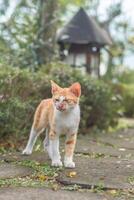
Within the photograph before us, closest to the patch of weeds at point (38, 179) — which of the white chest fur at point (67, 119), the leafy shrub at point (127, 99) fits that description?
the white chest fur at point (67, 119)

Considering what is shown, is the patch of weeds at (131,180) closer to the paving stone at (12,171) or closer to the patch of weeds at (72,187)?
the patch of weeds at (72,187)

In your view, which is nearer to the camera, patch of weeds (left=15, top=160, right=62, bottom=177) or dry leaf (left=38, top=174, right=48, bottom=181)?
dry leaf (left=38, top=174, right=48, bottom=181)

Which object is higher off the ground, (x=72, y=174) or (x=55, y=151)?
(x=55, y=151)

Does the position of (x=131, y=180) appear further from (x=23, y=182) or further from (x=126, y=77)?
(x=126, y=77)

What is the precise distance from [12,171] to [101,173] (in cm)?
93

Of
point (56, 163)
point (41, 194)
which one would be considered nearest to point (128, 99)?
point (56, 163)

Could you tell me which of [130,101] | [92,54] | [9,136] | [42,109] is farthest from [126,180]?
[130,101]

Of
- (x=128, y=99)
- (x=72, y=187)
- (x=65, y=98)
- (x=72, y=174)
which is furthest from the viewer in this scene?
(x=128, y=99)

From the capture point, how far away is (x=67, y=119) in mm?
5559

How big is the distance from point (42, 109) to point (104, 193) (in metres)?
2.03

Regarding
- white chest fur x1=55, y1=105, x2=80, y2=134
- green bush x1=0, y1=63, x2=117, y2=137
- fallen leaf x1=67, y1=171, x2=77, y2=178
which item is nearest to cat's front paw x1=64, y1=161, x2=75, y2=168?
fallen leaf x1=67, y1=171, x2=77, y2=178

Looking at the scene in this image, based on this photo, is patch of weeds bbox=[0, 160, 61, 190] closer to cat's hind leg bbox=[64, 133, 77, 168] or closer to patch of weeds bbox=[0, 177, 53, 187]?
patch of weeds bbox=[0, 177, 53, 187]

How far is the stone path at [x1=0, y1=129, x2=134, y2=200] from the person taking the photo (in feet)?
14.4

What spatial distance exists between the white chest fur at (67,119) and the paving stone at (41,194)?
3.99 feet
